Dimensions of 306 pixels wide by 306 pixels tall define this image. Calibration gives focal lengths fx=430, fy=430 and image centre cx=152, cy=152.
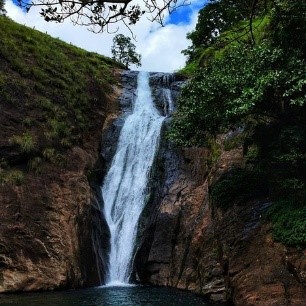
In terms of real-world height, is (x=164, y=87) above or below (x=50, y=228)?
above

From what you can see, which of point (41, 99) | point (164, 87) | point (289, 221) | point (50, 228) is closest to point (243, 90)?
point (289, 221)

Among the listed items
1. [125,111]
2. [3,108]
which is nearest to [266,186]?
[3,108]

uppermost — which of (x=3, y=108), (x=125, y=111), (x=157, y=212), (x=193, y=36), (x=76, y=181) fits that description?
(x=193, y=36)

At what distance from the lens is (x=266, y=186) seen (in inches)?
599

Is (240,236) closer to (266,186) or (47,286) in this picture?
(266,186)

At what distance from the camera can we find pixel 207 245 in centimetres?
1594

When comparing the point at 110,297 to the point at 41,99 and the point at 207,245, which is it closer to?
the point at 207,245

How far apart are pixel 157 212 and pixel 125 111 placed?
12.3m

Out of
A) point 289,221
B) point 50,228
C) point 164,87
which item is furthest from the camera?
point 164,87

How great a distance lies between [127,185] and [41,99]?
716 centimetres

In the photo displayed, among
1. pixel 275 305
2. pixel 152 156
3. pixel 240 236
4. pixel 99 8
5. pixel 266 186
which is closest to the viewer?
pixel 99 8

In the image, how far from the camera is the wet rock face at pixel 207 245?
39.6 ft

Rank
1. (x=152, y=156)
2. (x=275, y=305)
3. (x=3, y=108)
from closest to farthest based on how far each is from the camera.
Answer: (x=275, y=305)
(x=3, y=108)
(x=152, y=156)

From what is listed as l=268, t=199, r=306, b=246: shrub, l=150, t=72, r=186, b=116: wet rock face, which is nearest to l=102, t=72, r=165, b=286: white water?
l=150, t=72, r=186, b=116: wet rock face
